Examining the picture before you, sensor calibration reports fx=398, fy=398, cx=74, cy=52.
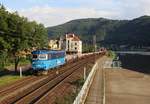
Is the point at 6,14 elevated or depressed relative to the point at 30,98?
elevated

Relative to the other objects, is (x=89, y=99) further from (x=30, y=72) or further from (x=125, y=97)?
(x=30, y=72)

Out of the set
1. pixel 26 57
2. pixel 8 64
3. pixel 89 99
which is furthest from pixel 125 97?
pixel 26 57

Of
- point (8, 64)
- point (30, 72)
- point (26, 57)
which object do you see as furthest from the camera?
point (26, 57)

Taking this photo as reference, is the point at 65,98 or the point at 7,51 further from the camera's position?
the point at 7,51

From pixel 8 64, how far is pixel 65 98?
37.1m

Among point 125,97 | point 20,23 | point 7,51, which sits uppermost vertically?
point 20,23

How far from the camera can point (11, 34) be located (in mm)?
50344

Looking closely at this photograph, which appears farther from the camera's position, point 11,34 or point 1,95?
point 11,34

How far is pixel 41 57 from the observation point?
166 feet

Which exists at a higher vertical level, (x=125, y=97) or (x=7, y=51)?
(x=7, y=51)

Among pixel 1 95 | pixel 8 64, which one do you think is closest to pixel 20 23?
pixel 8 64

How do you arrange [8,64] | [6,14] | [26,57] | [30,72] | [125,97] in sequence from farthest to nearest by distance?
[26,57] → [8,64] → [30,72] → [6,14] → [125,97]

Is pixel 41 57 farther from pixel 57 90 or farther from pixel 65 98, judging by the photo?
pixel 65 98

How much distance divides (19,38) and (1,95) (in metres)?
20.0
